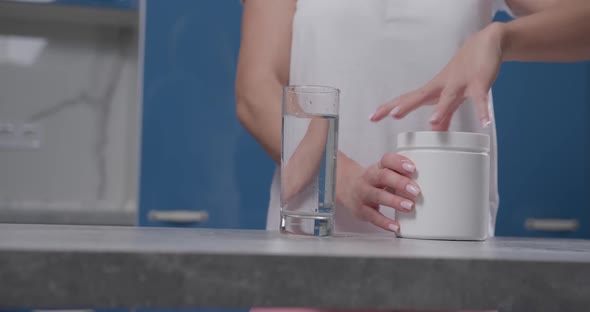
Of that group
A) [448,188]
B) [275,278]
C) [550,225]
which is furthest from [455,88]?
[550,225]

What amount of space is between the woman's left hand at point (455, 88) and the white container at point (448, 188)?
0.31 ft

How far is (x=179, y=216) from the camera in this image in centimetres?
225

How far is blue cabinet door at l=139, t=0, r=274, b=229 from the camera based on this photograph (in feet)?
7.49

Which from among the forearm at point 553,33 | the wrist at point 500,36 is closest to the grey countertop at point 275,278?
the wrist at point 500,36

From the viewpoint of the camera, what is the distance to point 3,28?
8.80 feet

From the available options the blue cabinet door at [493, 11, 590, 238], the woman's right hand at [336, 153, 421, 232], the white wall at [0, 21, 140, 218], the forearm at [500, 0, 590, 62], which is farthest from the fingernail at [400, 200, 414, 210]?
the white wall at [0, 21, 140, 218]

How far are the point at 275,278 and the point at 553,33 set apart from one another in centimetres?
87

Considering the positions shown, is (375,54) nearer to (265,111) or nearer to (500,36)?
(265,111)

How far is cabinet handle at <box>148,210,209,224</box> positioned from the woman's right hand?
4.45 feet

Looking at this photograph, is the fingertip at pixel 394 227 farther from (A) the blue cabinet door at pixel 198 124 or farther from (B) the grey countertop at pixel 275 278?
(A) the blue cabinet door at pixel 198 124

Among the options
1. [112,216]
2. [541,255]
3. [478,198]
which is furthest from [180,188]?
[541,255]

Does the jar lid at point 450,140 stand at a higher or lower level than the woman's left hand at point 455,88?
lower

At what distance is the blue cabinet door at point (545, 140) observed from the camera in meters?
2.36

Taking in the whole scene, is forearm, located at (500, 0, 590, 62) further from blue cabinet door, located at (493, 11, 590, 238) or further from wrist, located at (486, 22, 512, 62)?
blue cabinet door, located at (493, 11, 590, 238)
